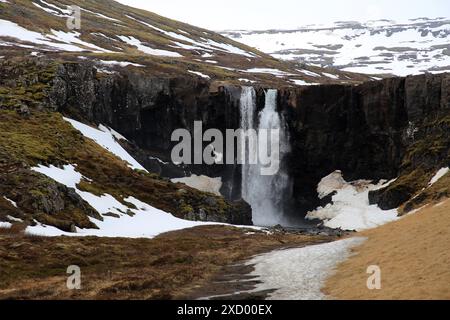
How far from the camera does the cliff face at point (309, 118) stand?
287ft

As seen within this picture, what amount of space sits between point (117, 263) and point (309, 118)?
2585 inches

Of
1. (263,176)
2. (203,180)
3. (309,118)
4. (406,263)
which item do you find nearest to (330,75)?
(309,118)

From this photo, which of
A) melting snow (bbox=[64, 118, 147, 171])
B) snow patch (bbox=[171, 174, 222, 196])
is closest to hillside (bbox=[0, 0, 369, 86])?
melting snow (bbox=[64, 118, 147, 171])

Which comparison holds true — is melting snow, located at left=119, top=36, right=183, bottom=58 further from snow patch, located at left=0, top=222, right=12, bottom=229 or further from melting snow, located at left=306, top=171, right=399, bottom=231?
snow patch, located at left=0, top=222, right=12, bottom=229

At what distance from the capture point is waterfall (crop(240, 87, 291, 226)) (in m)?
98.1

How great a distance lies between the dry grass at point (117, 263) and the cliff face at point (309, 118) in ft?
150

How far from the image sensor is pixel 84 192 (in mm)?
57406

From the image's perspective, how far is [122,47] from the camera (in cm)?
14712

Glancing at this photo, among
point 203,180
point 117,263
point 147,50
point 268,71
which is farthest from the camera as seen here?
point 268,71

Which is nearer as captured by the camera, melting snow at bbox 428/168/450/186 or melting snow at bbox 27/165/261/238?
melting snow at bbox 27/165/261/238

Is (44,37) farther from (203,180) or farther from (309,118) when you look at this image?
(309,118)

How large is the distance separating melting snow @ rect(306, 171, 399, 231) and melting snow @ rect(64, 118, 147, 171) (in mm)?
31961
